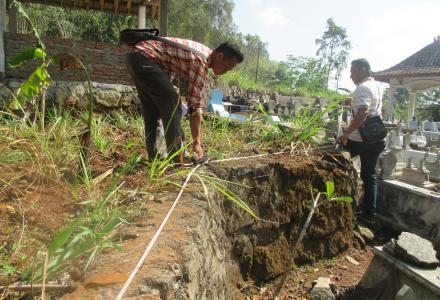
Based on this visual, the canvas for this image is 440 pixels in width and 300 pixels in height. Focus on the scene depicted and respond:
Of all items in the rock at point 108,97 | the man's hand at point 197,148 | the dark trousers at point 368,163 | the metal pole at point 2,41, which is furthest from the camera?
the metal pole at point 2,41

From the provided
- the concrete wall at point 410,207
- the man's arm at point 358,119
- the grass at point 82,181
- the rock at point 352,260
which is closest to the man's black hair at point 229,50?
the grass at point 82,181

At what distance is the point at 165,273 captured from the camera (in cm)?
137

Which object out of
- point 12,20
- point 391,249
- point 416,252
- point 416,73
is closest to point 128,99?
point 391,249

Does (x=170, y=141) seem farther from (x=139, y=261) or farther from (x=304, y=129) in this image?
(x=304, y=129)

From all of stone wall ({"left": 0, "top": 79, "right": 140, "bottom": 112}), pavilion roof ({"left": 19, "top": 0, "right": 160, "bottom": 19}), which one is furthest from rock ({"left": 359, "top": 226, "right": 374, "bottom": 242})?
pavilion roof ({"left": 19, "top": 0, "right": 160, "bottom": 19})

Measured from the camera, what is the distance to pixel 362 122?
3975 mm

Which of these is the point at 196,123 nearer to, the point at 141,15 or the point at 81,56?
the point at 81,56

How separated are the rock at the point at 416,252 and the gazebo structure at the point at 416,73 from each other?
12.9m

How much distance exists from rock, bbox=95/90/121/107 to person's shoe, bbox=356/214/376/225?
11.6ft

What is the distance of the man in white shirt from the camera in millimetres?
3988

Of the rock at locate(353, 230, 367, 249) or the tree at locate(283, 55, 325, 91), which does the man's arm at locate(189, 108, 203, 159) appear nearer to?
the rock at locate(353, 230, 367, 249)

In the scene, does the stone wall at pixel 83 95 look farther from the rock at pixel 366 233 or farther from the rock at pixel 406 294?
the rock at pixel 406 294

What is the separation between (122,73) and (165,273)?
5.38 meters

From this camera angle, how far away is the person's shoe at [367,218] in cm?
444
